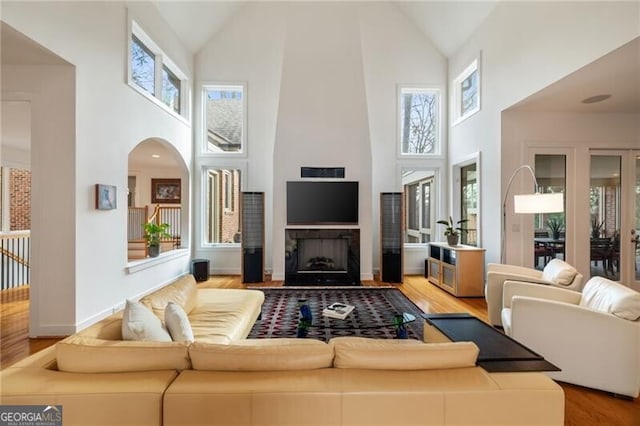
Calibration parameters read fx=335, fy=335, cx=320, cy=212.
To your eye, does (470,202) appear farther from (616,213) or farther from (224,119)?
(224,119)

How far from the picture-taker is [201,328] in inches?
106

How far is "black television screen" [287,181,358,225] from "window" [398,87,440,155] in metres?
2.05

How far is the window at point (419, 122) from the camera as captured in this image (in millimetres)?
7301

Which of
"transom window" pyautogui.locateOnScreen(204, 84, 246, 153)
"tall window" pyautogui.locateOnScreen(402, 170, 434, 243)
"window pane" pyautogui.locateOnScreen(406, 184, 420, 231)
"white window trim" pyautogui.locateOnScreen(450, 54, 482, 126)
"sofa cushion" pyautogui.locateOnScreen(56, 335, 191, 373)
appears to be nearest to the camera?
"sofa cushion" pyautogui.locateOnScreen(56, 335, 191, 373)

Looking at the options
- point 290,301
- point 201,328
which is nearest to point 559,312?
point 201,328

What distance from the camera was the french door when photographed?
505 cm

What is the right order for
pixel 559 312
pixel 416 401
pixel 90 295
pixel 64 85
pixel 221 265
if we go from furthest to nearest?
pixel 221 265 < pixel 90 295 < pixel 64 85 < pixel 559 312 < pixel 416 401

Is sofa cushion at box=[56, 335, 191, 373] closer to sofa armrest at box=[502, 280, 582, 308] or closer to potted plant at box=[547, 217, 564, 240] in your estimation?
sofa armrest at box=[502, 280, 582, 308]

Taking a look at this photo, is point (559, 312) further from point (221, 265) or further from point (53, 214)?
point (221, 265)

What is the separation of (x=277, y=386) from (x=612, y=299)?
2.75 metres

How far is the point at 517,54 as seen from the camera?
470cm

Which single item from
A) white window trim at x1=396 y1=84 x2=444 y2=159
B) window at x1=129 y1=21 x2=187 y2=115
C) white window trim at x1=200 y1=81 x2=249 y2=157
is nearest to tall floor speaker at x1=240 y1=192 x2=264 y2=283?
white window trim at x1=200 y1=81 x2=249 y2=157

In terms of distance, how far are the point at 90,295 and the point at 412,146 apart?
630 centimetres

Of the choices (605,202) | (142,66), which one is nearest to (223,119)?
→ (142,66)
